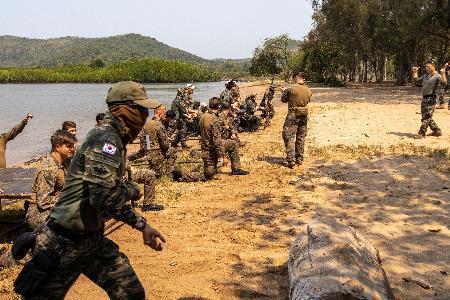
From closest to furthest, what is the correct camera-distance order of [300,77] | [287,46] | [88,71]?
1. [300,77]
2. [287,46]
3. [88,71]

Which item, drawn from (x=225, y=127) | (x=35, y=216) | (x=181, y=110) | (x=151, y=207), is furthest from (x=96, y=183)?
(x=181, y=110)

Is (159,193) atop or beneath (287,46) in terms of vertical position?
beneath

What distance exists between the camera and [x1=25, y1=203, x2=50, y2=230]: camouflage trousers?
5.96 m

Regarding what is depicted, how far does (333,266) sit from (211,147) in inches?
255

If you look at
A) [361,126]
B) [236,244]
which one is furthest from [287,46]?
[236,244]

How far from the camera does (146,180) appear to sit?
26.8 feet

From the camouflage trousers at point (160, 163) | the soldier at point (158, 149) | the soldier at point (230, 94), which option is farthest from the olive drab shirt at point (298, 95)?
the soldier at point (230, 94)

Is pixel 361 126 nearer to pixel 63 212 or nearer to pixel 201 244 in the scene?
pixel 201 244

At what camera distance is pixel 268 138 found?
52.5ft

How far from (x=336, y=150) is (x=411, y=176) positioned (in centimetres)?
319

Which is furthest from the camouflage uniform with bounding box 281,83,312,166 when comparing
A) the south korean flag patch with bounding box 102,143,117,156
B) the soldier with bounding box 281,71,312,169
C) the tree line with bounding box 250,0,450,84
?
the tree line with bounding box 250,0,450,84

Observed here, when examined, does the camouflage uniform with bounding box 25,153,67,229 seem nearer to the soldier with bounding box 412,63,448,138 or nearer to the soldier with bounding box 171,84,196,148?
the soldier with bounding box 171,84,196,148

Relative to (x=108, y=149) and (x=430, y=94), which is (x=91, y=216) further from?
(x=430, y=94)

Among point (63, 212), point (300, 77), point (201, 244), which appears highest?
point (300, 77)
